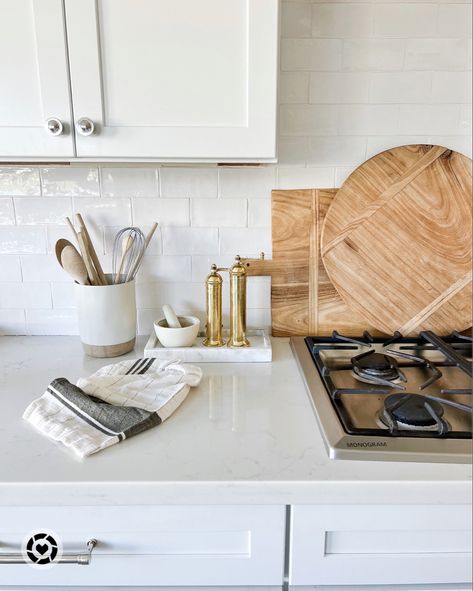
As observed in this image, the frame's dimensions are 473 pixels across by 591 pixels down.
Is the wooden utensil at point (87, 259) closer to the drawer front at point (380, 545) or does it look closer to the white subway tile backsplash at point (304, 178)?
the white subway tile backsplash at point (304, 178)

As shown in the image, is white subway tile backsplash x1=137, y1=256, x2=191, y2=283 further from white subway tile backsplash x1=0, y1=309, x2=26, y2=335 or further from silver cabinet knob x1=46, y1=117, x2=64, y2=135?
silver cabinet knob x1=46, y1=117, x2=64, y2=135

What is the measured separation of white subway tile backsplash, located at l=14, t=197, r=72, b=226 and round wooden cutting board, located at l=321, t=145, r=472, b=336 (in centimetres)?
73

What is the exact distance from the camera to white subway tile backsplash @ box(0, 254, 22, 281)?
1408 millimetres

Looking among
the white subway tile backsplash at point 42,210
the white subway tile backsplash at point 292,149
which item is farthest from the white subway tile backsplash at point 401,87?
the white subway tile backsplash at point 42,210

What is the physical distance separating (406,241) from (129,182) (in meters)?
0.78

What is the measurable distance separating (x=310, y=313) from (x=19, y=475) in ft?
2.85

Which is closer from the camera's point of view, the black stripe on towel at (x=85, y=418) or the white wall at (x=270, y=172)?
the black stripe on towel at (x=85, y=418)

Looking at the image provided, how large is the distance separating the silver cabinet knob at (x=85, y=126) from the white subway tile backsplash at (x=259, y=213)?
51cm

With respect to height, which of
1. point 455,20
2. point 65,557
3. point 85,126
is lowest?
point 65,557

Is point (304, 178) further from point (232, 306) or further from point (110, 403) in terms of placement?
point (110, 403)

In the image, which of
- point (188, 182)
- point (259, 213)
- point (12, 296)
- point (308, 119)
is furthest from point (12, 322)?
point (308, 119)

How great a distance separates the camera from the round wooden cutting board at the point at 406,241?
1350 millimetres

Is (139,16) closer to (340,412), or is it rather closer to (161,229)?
(161,229)

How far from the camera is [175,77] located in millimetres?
1007
